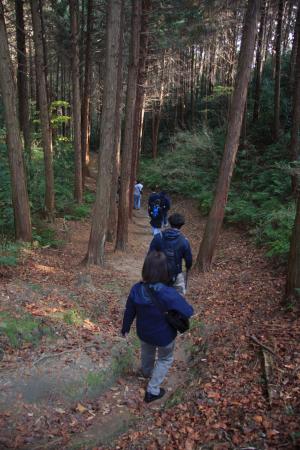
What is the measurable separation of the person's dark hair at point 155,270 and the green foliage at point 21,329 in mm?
2481

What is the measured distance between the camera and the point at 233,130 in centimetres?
1000

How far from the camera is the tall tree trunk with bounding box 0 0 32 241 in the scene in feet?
31.9

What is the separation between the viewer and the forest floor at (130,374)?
4.02 metres

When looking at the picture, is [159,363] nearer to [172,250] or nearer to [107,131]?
[172,250]

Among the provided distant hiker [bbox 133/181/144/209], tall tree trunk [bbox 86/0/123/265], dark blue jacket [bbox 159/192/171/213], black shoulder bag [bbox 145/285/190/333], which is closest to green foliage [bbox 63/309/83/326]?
black shoulder bag [bbox 145/285/190/333]

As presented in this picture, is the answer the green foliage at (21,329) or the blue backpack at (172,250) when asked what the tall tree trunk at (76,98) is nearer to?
the blue backpack at (172,250)

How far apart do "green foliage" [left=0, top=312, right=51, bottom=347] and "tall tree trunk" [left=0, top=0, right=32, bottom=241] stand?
5.32 meters

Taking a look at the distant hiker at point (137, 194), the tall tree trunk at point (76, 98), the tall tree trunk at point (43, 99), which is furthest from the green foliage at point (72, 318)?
the distant hiker at point (137, 194)

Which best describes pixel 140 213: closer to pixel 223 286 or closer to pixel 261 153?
pixel 261 153

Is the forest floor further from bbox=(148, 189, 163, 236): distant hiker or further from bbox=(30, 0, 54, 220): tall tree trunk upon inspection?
bbox=(30, 0, 54, 220): tall tree trunk

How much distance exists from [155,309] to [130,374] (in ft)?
5.32

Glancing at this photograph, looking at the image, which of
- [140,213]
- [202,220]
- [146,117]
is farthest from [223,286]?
[146,117]

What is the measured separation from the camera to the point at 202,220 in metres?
19.4

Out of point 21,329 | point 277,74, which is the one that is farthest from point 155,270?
point 277,74
